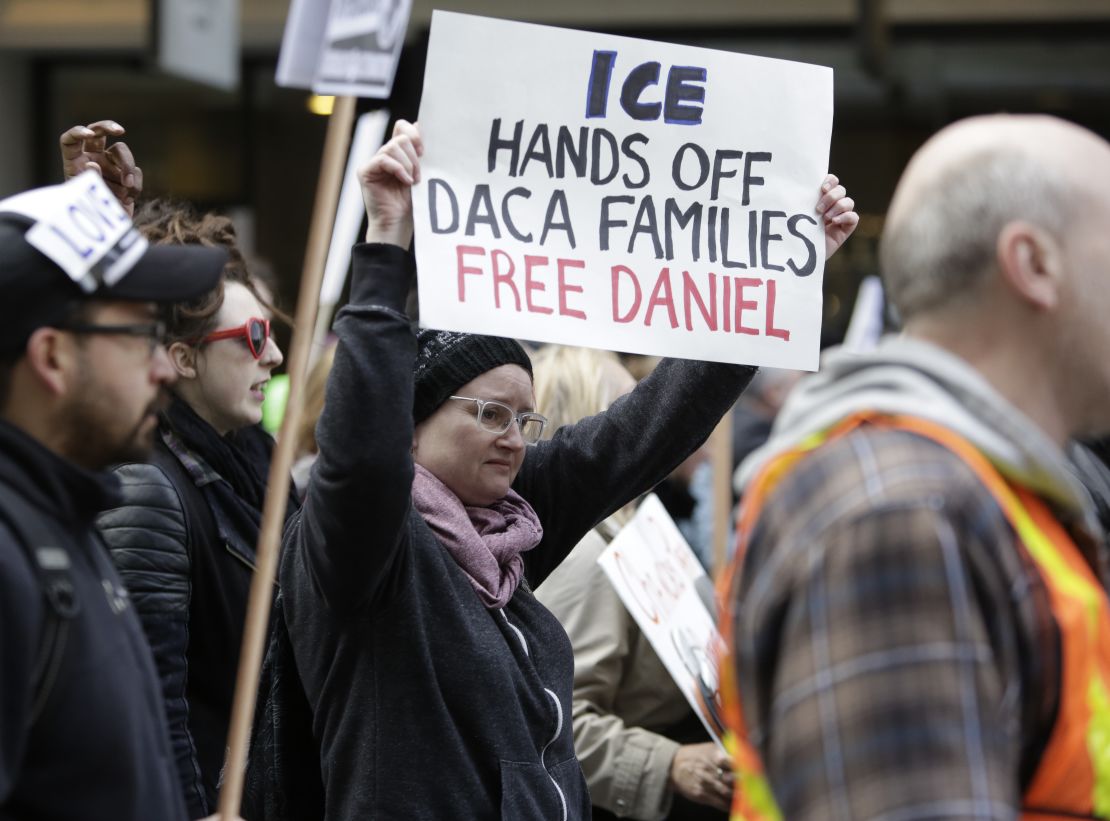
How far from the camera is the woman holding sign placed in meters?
2.48

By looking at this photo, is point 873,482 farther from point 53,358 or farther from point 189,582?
point 189,582

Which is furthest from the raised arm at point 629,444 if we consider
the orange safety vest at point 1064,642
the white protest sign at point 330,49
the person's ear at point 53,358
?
the orange safety vest at point 1064,642

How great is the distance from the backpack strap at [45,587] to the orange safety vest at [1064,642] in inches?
31.9

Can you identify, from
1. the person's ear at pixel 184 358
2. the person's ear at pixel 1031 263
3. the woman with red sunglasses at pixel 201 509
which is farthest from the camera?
the person's ear at pixel 184 358

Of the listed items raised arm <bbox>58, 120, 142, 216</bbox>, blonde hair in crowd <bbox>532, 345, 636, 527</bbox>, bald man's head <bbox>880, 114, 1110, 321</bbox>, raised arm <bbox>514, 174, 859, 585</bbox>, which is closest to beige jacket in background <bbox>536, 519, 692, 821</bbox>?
blonde hair in crowd <bbox>532, 345, 636, 527</bbox>

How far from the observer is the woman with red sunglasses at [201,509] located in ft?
9.42

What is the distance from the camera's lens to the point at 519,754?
2680 millimetres

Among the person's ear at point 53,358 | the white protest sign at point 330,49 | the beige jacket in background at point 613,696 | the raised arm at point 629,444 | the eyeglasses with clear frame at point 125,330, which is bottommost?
the beige jacket in background at point 613,696

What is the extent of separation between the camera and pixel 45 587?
1913mm

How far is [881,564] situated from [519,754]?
1.29 metres

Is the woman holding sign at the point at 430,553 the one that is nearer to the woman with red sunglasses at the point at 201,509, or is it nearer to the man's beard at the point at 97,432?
the woman with red sunglasses at the point at 201,509

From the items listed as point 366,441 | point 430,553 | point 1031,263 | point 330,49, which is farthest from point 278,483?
point 1031,263

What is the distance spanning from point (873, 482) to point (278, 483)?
959 millimetres

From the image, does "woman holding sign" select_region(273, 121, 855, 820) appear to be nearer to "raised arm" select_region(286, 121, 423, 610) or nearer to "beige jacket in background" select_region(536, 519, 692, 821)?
"raised arm" select_region(286, 121, 423, 610)
